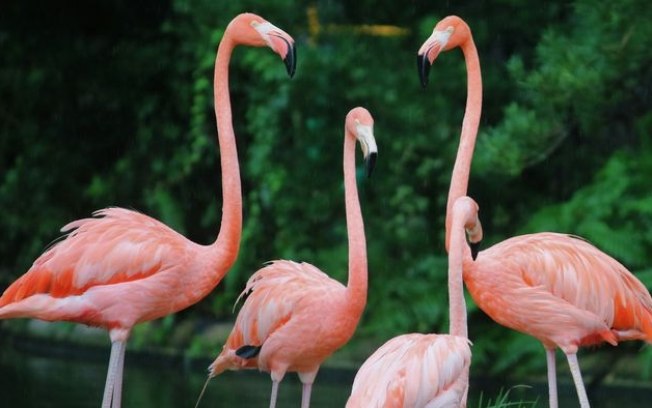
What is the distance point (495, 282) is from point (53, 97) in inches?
305

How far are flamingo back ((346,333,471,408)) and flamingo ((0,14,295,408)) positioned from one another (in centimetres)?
122

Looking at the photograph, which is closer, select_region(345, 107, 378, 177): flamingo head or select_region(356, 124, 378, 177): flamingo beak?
select_region(356, 124, 378, 177): flamingo beak

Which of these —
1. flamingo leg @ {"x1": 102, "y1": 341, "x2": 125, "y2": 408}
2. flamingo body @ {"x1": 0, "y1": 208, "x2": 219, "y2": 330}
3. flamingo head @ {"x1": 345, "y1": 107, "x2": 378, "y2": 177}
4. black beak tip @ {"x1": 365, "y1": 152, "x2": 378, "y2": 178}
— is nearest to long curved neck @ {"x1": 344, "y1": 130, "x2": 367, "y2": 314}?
flamingo head @ {"x1": 345, "y1": 107, "x2": 378, "y2": 177}

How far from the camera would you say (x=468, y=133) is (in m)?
5.23

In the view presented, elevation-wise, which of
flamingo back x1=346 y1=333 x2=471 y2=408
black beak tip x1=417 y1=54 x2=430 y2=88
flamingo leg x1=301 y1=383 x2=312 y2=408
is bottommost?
flamingo leg x1=301 y1=383 x2=312 y2=408

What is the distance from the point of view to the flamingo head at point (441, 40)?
16.3 feet

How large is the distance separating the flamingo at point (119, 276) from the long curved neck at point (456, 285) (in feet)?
3.52

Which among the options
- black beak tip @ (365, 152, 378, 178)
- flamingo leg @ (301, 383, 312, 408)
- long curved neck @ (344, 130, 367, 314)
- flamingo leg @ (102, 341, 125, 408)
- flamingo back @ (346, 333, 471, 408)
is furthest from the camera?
flamingo leg @ (301, 383, 312, 408)

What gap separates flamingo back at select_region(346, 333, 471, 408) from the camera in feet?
12.6

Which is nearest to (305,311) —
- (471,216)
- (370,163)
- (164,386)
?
(370,163)

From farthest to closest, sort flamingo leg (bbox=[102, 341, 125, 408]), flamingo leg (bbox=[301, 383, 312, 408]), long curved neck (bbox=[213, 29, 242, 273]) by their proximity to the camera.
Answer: long curved neck (bbox=[213, 29, 242, 273]) < flamingo leg (bbox=[301, 383, 312, 408]) < flamingo leg (bbox=[102, 341, 125, 408])

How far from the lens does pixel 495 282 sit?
193 inches

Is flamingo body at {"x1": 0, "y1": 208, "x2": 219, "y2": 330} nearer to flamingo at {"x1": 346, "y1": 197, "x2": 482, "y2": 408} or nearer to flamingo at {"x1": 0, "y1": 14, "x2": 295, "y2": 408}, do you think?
flamingo at {"x1": 0, "y1": 14, "x2": 295, "y2": 408}

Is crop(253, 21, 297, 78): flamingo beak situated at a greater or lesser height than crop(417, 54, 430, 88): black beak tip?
greater
